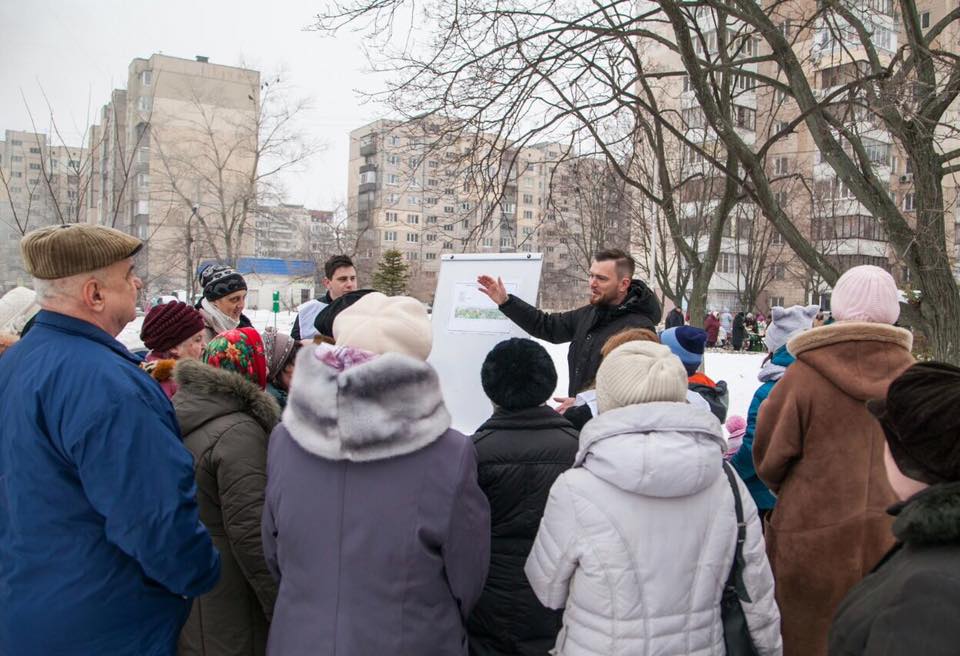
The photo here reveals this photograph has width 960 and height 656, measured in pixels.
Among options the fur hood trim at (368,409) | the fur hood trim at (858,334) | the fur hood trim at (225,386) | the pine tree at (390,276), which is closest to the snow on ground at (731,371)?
the pine tree at (390,276)

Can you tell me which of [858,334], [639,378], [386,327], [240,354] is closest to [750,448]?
[858,334]

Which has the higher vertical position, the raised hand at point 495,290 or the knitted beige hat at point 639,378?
the raised hand at point 495,290

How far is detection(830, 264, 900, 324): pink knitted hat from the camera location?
2.81m

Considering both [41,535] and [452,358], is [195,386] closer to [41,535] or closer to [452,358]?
[41,535]

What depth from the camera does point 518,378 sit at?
2338 millimetres

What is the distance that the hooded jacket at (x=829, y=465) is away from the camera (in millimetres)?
2680

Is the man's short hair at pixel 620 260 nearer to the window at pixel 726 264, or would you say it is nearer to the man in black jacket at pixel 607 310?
the man in black jacket at pixel 607 310

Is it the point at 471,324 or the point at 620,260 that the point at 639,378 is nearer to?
the point at 620,260

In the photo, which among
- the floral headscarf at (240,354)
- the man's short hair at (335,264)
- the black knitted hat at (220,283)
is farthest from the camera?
the man's short hair at (335,264)

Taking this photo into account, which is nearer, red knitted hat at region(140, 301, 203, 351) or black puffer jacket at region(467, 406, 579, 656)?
black puffer jacket at region(467, 406, 579, 656)

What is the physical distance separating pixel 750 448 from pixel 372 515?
224cm

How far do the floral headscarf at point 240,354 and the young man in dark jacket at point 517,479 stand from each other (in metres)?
0.88

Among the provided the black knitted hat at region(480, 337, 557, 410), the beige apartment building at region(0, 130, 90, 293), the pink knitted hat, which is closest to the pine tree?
the beige apartment building at region(0, 130, 90, 293)

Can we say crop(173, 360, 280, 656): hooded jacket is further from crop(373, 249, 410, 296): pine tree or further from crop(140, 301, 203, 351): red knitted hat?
crop(373, 249, 410, 296): pine tree
